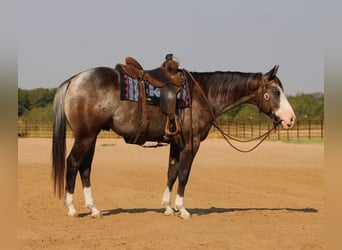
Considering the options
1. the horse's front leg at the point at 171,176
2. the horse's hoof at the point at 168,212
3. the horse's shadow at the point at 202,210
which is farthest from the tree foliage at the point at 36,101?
the horse's hoof at the point at 168,212

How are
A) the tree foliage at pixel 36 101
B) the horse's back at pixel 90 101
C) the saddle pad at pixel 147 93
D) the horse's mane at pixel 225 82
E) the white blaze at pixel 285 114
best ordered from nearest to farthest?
the horse's back at pixel 90 101, the saddle pad at pixel 147 93, the white blaze at pixel 285 114, the horse's mane at pixel 225 82, the tree foliage at pixel 36 101

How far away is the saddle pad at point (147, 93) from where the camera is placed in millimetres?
7703

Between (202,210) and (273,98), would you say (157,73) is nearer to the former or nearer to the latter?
(273,98)

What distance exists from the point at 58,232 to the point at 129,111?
2107 mm

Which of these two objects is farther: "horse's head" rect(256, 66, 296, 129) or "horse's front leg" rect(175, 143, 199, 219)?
"horse's head" rect(256, 66, 296, 129)

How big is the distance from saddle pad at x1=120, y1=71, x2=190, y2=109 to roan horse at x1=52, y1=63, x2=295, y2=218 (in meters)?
0.08

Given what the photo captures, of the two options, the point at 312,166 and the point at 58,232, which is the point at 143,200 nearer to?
the point at 58,232

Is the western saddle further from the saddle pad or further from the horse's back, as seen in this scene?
the horse's back

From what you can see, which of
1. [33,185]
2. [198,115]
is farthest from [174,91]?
[33,185]

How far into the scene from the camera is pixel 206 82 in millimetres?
8602

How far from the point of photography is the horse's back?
24.6ft

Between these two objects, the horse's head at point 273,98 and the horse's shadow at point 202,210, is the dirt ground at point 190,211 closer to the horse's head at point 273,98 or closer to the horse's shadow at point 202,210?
the horse's shadow at point 202,210

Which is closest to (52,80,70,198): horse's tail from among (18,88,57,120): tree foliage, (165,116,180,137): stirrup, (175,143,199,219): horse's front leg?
(165,116,180,137): stirrup

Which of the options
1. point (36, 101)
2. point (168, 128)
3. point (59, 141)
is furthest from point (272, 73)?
point (36, 101)
